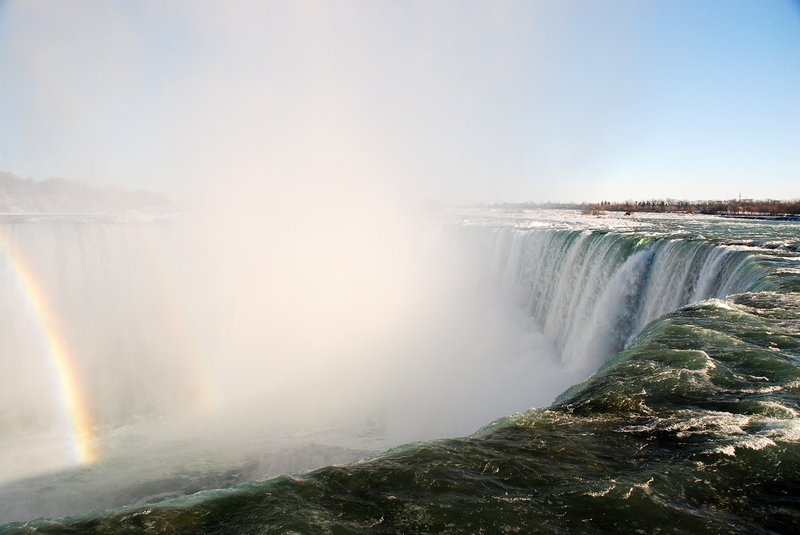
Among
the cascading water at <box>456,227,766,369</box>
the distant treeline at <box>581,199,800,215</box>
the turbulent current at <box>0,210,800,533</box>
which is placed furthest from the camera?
the distant treeline at <box>581,199,800,215</box>

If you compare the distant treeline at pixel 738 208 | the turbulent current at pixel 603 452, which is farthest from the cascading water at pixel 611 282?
the distant treeline at pixel 738 208

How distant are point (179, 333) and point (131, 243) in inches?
356

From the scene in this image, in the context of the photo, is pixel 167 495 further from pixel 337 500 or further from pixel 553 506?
pixel 553 506

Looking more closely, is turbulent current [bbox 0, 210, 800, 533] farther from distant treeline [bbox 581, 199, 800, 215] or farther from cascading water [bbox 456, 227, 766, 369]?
distant treeline [bbox 581, 199, 800, 215]

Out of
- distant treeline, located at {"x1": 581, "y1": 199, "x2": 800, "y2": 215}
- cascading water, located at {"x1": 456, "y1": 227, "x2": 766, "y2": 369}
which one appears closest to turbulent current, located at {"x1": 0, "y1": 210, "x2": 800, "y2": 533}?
cascading water, located at {"x1": 456, "y1": 227, "x2": 766, "y2": 369}

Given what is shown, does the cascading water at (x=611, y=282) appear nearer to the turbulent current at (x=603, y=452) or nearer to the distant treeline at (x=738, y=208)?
the turbulent current at (x=603, y=452)

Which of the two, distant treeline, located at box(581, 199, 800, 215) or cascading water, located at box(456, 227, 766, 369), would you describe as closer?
cascading water, located at box(456, 227, 766, 369)

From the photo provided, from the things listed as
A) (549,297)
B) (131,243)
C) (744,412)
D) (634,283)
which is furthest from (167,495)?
(131,243)

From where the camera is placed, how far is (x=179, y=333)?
24.7 m

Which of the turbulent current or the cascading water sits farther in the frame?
the cascading water

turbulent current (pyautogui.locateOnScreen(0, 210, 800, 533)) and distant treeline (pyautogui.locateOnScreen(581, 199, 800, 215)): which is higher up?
distant treeline (pyautogui.locateOnScreen(581, 199, 800, 215))

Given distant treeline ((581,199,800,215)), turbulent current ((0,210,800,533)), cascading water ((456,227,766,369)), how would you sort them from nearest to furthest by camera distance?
turbulent current ((0,210,800,533)) < cascading water ((456,227,766,369)) < distant treeline ((581,199,800,215))

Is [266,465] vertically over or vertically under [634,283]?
under

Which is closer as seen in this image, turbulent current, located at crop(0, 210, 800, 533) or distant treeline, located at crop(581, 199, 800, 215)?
turbulent current, located at crop(0, 210, 800, 533)
